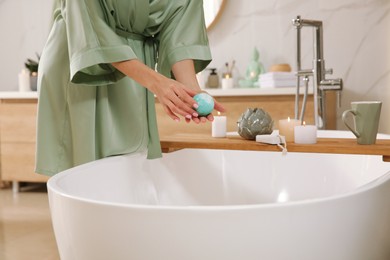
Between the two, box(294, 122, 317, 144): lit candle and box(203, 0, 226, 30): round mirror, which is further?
box(203, 0, 226, 30): round mirror

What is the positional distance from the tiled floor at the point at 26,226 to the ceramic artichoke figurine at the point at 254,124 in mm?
990

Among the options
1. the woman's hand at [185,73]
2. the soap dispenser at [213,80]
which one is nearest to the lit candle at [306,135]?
the woman's hand at [185,73]

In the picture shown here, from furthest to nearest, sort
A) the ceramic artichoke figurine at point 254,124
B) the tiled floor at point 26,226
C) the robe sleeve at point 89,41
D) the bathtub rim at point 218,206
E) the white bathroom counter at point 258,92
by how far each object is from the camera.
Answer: the white bathroom counter at point 258,92
the tiled floor at point 26,226
the ceramic artichoke figurine at point 254,124
the robe sleeve at point 89,41
the bathtub rim at point 218,206

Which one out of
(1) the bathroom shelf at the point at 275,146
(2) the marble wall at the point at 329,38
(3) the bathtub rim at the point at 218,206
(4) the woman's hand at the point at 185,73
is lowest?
(3) the bathtub rim at the point at 218,206

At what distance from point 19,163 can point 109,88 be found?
223 centimetres

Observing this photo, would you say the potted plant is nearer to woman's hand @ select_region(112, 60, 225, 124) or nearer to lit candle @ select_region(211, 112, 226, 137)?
lit candle @ select_region(211, 112, 226, 137)

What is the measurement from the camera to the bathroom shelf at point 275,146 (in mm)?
1759

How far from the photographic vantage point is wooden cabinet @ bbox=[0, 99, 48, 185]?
3.71 metres

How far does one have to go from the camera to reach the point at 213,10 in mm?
3797

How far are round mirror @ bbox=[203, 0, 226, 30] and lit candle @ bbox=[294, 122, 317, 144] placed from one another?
1.99 meters

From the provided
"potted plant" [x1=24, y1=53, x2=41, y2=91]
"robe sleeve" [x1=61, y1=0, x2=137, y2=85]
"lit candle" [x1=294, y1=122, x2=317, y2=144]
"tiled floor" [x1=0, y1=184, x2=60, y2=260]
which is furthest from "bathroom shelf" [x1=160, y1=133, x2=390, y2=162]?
"potted plant" [x1=24, y1=53, x2=41, y2=91]

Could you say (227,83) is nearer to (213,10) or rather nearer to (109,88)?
(213,10)

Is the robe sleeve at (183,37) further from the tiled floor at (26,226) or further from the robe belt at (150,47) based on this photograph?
the tiled floor at (26,226)

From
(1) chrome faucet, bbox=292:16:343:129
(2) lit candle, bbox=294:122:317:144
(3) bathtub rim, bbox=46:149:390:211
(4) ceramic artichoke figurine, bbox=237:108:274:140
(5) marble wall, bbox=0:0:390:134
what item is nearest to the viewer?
(3) bathtub rim, bbox=46:149:390:211
